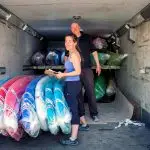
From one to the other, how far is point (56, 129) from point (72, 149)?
32 cm

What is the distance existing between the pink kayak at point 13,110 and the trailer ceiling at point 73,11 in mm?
1143

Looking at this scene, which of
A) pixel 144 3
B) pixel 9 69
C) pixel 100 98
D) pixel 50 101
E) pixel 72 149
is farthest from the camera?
pixel 100 98

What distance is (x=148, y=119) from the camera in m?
4.17

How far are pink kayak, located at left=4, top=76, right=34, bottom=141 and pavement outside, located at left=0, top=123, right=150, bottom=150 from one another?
7.3 inches

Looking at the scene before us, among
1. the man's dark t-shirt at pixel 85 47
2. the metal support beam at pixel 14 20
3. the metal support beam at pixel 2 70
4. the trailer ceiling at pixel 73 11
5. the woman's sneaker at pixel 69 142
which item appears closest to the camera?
the woman's sneaker at pixel 69 142

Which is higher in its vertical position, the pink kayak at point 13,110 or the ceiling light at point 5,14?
the ceiling light at point 5,14

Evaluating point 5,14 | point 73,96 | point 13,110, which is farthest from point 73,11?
point 13,110

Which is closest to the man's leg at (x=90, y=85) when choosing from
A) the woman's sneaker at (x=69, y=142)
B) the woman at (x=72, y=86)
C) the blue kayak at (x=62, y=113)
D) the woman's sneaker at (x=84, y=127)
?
the woman's sneaker at (x=84, y=127)

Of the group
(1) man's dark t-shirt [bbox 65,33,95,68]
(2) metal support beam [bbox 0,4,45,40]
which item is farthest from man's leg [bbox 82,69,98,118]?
(2) metal support beam [bbox 0,4,45,40]

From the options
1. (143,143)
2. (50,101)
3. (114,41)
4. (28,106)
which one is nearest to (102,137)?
(143,143)

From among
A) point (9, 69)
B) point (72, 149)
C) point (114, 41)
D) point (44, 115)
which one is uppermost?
point (114, 41)

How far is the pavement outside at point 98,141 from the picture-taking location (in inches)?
131

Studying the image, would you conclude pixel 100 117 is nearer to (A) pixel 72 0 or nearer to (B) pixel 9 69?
(B) pixel 9 69

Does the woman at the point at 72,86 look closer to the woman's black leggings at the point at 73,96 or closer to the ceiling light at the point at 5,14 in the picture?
the woman's black leggings at the point at 73,96
